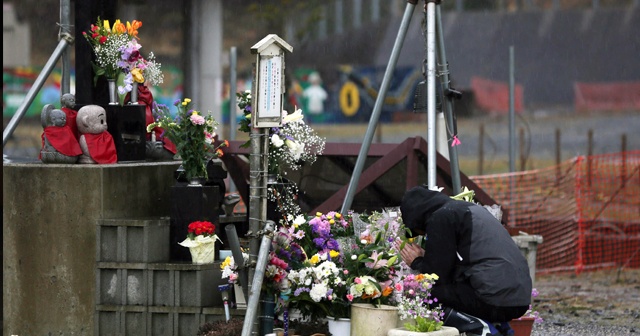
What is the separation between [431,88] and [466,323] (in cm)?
215

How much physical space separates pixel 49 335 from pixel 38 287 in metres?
0.38

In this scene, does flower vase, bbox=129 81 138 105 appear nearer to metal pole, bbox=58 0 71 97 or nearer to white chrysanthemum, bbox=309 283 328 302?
metal pole, bbox=58 0 71 97

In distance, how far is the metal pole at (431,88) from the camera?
9422 mm

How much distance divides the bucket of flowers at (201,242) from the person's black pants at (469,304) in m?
1.81

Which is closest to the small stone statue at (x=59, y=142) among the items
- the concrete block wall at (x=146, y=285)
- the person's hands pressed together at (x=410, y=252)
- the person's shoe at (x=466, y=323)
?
the concrete block wall at (x=146, y=285)

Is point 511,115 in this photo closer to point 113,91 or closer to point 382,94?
point 382,94

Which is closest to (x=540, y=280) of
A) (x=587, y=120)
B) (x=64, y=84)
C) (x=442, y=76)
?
(x=442, y=76)

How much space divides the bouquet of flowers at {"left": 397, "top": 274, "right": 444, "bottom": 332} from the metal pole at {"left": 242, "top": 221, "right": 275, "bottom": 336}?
36.3 inches

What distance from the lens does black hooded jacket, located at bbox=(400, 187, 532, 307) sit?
7945 mm

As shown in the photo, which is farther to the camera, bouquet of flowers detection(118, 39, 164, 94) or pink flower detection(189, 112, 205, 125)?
bouquet of flowers detection(118, 39, 164, 94)

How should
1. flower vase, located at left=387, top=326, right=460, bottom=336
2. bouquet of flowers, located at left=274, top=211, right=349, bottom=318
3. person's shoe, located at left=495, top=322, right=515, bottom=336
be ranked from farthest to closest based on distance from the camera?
person's shoe, located at left=495, top=322, right=515, bottom=336 < bouquet of flowers, located at left=274, top=211, right=349, bottom=318 < flower vase, located at left=387, top=326, right=460, bottom=336

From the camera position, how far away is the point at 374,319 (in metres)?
7.93

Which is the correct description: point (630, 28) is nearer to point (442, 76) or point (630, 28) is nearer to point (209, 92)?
point (209, 92)

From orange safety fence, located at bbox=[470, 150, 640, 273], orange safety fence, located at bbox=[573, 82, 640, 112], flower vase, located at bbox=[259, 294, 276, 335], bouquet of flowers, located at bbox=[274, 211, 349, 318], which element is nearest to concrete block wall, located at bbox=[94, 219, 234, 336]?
flower vase, located at bbox=[259, 294, 276, 335]
